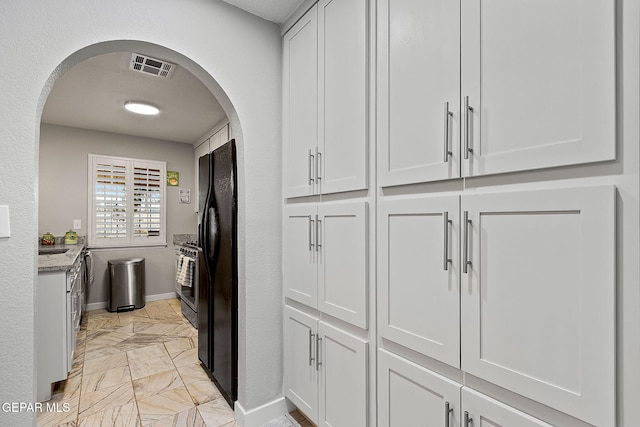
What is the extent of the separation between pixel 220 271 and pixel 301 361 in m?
0.87

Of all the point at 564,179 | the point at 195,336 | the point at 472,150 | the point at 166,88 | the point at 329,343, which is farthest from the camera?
the point at 195,336

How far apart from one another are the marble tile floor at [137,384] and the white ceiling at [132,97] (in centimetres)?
257

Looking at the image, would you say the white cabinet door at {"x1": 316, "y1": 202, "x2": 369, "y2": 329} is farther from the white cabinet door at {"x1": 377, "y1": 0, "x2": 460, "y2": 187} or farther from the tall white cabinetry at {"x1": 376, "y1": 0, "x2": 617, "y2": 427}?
the white cabinet door at {"x1": 377, "y1": 0, "x2": 460, "y2": 187}

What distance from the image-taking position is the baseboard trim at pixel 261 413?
6.40 feet

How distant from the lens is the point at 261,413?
1993mm

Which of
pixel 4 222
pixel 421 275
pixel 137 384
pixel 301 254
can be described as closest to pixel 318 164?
pixel 301 254

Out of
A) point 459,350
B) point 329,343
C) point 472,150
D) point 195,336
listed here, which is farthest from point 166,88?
point 459,350

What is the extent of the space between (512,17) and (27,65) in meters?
1.87

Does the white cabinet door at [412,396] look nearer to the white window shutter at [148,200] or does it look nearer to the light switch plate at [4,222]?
the light switch plate at [4,222]

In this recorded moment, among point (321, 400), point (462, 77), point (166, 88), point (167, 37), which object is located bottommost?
point (321, 400)

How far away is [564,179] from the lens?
0.87m

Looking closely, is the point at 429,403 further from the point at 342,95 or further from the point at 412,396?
the point at 342,95

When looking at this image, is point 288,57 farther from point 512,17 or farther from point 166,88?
point 166,88

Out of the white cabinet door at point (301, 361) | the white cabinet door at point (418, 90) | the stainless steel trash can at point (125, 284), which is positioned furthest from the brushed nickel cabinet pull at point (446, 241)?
the stainless steel trash can at point (125, 284)
